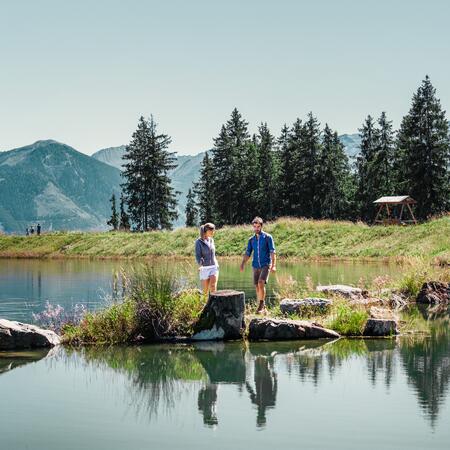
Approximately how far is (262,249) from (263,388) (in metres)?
7.13

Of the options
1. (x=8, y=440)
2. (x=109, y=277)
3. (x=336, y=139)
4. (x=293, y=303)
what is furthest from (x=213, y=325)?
(x=336, y=139)

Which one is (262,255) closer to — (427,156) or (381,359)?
(381,359)

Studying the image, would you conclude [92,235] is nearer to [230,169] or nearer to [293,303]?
[230,169]

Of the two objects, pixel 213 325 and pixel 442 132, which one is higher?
pixel 442 132

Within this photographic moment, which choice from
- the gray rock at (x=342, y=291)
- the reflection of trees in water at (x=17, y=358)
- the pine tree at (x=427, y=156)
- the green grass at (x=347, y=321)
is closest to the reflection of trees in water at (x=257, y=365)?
the green grass at (x=347, y=321)

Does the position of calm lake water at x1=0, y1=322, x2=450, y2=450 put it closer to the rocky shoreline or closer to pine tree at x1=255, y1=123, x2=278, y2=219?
the rocky shoreline

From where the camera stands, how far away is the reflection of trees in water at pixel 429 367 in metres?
9.29

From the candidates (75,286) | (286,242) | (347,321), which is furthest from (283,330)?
(286,242)

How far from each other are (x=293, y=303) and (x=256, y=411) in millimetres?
7922

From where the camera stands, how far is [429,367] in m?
11.4

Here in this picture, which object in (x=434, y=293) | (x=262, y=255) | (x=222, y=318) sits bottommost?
(x=222, y=318)

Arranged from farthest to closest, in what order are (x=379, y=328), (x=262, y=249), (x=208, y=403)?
1. (x=262, y=249)
2. (x=379, y=328)
3. (x=208, y=403)

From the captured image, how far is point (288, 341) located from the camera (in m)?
14.2

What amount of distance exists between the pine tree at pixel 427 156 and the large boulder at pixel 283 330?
53605 millimetres
